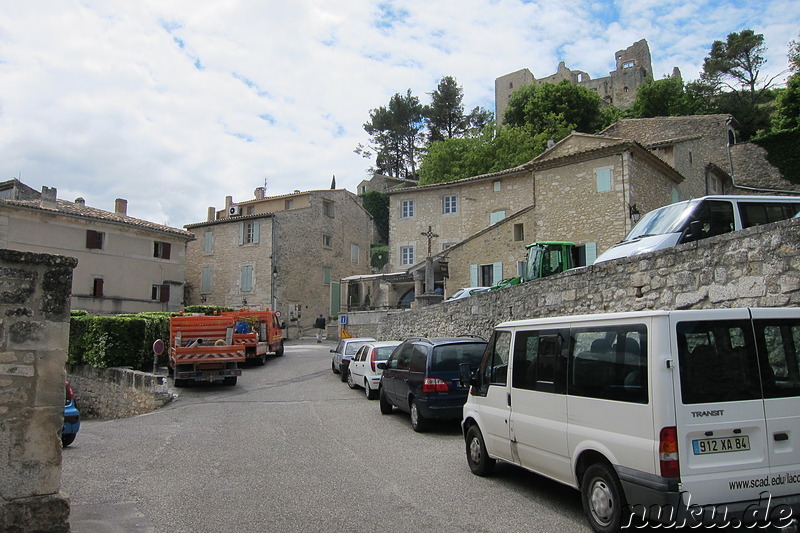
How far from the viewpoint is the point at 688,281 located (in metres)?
8.12

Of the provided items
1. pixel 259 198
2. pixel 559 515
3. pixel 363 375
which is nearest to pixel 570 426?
pixel 559 515

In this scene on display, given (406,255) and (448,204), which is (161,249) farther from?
(448,204)

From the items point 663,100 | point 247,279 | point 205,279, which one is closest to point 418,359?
point 247,279

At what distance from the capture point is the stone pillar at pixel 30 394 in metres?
4.49

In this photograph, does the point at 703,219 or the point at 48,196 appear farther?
the point at 48,196

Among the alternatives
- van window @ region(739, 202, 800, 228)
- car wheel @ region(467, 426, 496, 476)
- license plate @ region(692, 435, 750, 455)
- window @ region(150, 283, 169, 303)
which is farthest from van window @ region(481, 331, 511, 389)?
window @ region(150, 283, 169, 303)

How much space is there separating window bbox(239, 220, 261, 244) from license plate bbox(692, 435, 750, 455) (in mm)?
38423

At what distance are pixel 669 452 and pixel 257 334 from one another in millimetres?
20894

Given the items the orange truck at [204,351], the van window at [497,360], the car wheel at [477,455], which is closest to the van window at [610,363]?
the van window at [497,360]

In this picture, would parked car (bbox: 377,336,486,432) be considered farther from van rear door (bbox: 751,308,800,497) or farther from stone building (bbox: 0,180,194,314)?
stone building (bbox: 0,180,194,314)

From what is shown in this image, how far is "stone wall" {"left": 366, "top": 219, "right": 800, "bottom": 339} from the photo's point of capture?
6.48 m

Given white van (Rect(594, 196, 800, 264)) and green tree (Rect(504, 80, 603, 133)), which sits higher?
green tree (Rect(504, 80, 603, 133))

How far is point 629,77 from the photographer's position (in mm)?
76438

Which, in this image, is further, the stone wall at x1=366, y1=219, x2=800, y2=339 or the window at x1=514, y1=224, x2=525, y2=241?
the window at x1=514, y1=224, x2=525, y2=241
